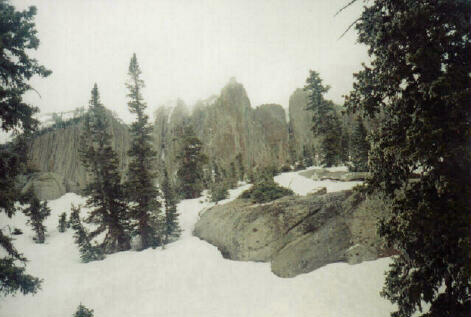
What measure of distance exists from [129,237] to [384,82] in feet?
59.3

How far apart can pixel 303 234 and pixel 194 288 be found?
483 centimetres

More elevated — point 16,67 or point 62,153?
point 62,153

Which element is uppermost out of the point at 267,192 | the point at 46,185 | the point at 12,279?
the point at 46,185

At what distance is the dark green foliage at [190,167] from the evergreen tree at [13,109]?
18477mm

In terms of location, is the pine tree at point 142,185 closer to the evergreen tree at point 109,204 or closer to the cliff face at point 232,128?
the evergreen tree at point 109,204

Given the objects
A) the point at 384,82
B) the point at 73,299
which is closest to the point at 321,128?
the point at 384,82

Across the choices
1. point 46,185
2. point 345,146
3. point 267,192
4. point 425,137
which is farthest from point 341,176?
point 46,185

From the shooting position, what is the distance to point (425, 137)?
13.5 ft

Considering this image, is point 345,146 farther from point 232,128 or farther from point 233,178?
point 232,128

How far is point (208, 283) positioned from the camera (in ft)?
30.3

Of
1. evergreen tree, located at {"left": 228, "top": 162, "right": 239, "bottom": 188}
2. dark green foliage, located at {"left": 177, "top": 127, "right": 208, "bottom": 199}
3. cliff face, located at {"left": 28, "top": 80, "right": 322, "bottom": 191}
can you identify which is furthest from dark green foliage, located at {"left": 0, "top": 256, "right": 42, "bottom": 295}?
cliff face, located at {"left": 28, "top": 80, "right": 322, "bottom": 191}

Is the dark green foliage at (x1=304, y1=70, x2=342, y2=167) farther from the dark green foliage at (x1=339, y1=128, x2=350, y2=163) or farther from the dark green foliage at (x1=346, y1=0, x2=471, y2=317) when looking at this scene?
the dark green foliage at (x1=346, y1=0, x2=471, y2=317)

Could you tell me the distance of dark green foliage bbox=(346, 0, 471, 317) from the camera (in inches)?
157

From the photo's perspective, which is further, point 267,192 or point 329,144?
point 329,144
